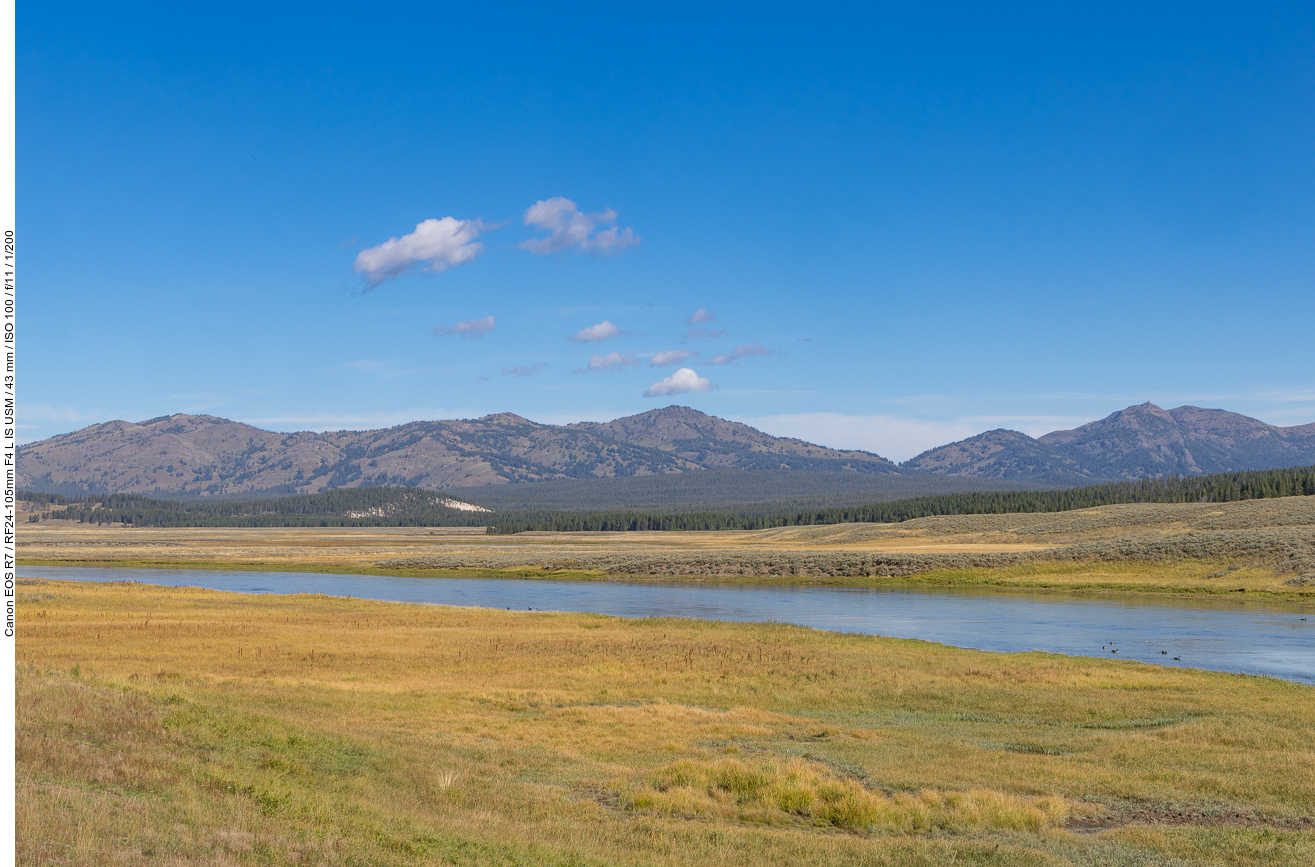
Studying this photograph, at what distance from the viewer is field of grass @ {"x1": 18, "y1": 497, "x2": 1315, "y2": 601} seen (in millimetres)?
83812

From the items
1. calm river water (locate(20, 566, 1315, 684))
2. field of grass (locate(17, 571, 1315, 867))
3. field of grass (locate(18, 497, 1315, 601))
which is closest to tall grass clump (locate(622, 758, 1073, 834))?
field of grass (locate(17, 571, 1315, 867))

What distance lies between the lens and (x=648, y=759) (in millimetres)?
22000

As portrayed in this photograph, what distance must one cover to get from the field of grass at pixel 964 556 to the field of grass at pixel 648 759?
171 feet

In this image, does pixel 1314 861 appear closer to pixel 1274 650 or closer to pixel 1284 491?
pixel 1274 650

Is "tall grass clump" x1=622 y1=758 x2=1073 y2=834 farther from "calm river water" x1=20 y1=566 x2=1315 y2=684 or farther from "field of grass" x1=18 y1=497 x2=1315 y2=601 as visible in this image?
"field of grass" x1=18 y1=497 x2=1315 y2=601

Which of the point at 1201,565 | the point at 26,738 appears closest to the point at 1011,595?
the point at 1201,565

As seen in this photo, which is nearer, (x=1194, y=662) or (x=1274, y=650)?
(x=1194, y=662)

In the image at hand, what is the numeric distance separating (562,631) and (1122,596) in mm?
48443

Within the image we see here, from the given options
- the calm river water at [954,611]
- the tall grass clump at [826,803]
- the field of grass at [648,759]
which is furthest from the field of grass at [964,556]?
the tall grass clump at [826,803]

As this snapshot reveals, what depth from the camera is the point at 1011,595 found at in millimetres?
78438

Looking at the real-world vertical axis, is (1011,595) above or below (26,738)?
below

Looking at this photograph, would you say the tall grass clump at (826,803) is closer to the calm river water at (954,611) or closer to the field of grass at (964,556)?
the calm river water at (954,611)

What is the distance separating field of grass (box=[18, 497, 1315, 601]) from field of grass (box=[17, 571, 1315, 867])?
5200 centimetres

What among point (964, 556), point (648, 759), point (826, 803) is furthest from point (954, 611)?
point (826, 803)
